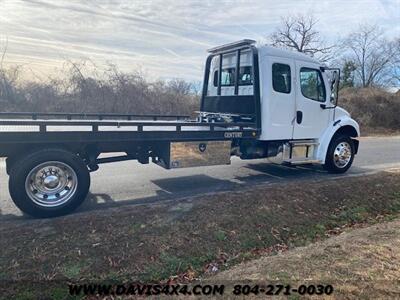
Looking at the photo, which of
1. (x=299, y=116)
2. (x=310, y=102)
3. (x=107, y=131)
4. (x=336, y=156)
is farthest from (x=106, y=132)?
(x=336, y=156)

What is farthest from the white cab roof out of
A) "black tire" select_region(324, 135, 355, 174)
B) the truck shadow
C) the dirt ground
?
the dirt ground

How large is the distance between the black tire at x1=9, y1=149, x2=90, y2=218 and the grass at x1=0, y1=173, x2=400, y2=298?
0.83ft

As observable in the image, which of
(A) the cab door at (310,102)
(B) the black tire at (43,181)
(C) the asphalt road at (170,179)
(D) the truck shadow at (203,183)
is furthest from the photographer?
(A) the cab door at (310,102)

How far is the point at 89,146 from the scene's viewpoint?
5484 mm

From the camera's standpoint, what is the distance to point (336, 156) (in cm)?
802

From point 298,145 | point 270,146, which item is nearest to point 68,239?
point 270,146

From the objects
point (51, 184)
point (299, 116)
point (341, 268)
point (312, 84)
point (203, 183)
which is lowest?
point (341, 268)

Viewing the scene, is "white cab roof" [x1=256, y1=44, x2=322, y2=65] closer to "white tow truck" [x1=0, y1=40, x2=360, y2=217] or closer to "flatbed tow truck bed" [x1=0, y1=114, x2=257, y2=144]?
"white tow truck" [x1=0, y1=40, x2=360, y2=217]

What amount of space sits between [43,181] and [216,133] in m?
3.06

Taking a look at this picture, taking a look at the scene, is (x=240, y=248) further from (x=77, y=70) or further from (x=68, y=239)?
(x=77, y=70)

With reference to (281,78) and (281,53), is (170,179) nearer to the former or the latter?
(281,78)

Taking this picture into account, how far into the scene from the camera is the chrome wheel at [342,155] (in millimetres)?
8023

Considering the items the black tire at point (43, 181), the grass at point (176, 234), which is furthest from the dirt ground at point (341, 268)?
the black tire at point (43, 181)

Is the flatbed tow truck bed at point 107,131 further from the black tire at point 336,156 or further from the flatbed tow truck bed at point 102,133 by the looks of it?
the black tire at point 336,156
